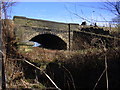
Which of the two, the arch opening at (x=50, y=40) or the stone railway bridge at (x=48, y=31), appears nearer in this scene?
the stone railway bridge at (x=48, y=31)

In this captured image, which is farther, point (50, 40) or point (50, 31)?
point (50, 40)

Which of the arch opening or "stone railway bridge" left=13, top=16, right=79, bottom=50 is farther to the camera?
the arch opening

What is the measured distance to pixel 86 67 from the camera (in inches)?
216

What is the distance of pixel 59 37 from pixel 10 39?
1204cm

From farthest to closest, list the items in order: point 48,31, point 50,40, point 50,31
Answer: point 50,40, point 50,31, point 48,31

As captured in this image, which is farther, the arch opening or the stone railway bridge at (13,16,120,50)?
the arch opening

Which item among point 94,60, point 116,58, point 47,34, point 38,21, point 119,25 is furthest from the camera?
point 47,34

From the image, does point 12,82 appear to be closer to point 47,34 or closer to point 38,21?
point 38,21

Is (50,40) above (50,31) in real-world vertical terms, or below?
below

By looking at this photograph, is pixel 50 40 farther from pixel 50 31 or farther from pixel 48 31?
pixel 48 31

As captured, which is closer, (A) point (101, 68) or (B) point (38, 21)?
(A) point (101, 68)

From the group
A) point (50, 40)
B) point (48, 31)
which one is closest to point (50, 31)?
point (48, 31)

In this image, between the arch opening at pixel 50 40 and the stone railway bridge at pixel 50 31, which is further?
the arch opening at pixel 50 40

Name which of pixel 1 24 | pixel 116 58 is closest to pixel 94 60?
pixel 116 58
